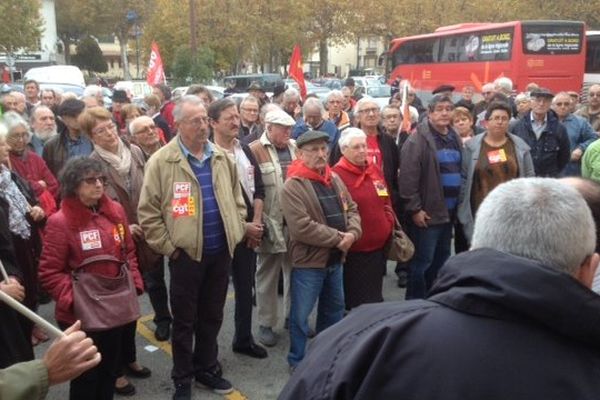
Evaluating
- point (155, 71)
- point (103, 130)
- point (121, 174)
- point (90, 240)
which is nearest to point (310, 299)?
point (90, 240)

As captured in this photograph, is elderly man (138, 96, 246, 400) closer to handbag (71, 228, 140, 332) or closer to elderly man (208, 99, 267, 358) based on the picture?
handbag (71, 228, 140, 332)

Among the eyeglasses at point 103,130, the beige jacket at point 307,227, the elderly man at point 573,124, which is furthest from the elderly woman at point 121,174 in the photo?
the elderly man at point 573,124

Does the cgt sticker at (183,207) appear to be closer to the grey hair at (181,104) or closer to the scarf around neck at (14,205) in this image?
the grey hair at (181,104)

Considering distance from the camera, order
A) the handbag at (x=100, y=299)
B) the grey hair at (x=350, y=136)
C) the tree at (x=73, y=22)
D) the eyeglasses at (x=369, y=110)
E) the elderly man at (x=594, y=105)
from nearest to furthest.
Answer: the handbag at (x=100, y=299) → the grey hair at (x=350, y=136) → the eyeglasses at (x=369, y=110) → the elderly man at (x=594, y=105) → the tree at (x=73, y=22)

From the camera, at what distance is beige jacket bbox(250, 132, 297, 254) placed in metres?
4.57

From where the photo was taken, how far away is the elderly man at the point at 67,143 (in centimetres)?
523

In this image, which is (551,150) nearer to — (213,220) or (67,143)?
(213,220)

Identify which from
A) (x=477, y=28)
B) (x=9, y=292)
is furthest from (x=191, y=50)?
(x=9, y=292)

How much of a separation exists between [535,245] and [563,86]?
61.8 feet

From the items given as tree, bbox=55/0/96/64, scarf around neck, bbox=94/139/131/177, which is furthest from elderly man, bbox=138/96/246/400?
tree, bbox=55/0/96/64

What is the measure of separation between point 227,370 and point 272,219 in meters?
1.19

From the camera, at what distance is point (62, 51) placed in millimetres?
58219

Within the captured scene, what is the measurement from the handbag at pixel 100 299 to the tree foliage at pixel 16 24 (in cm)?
3794

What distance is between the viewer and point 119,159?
168 inches
